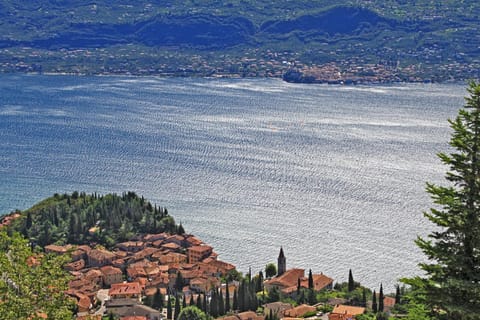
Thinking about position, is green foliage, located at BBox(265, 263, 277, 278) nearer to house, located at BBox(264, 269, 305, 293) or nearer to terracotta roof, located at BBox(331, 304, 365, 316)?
house, located at BBox(264, 269, 305, 293)

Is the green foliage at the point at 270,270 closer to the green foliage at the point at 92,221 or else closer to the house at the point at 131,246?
the house at the point at 131,246

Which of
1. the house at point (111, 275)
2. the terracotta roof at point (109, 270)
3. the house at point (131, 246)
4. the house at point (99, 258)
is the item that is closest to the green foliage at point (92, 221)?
the house at point (131, 246)

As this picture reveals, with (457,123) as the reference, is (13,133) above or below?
below

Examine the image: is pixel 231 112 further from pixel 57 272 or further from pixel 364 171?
pixel 57 272

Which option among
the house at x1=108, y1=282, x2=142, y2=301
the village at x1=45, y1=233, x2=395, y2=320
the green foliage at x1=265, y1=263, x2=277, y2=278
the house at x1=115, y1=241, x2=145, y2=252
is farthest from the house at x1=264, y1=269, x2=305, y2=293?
the house at x1=115, y1=241, x2=145, y2=252

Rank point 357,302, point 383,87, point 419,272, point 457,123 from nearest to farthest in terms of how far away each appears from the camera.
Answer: point 457,123
point 357,302
point 419,272
point 383,87

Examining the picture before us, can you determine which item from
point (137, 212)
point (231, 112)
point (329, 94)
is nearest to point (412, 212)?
point (137, 212)
